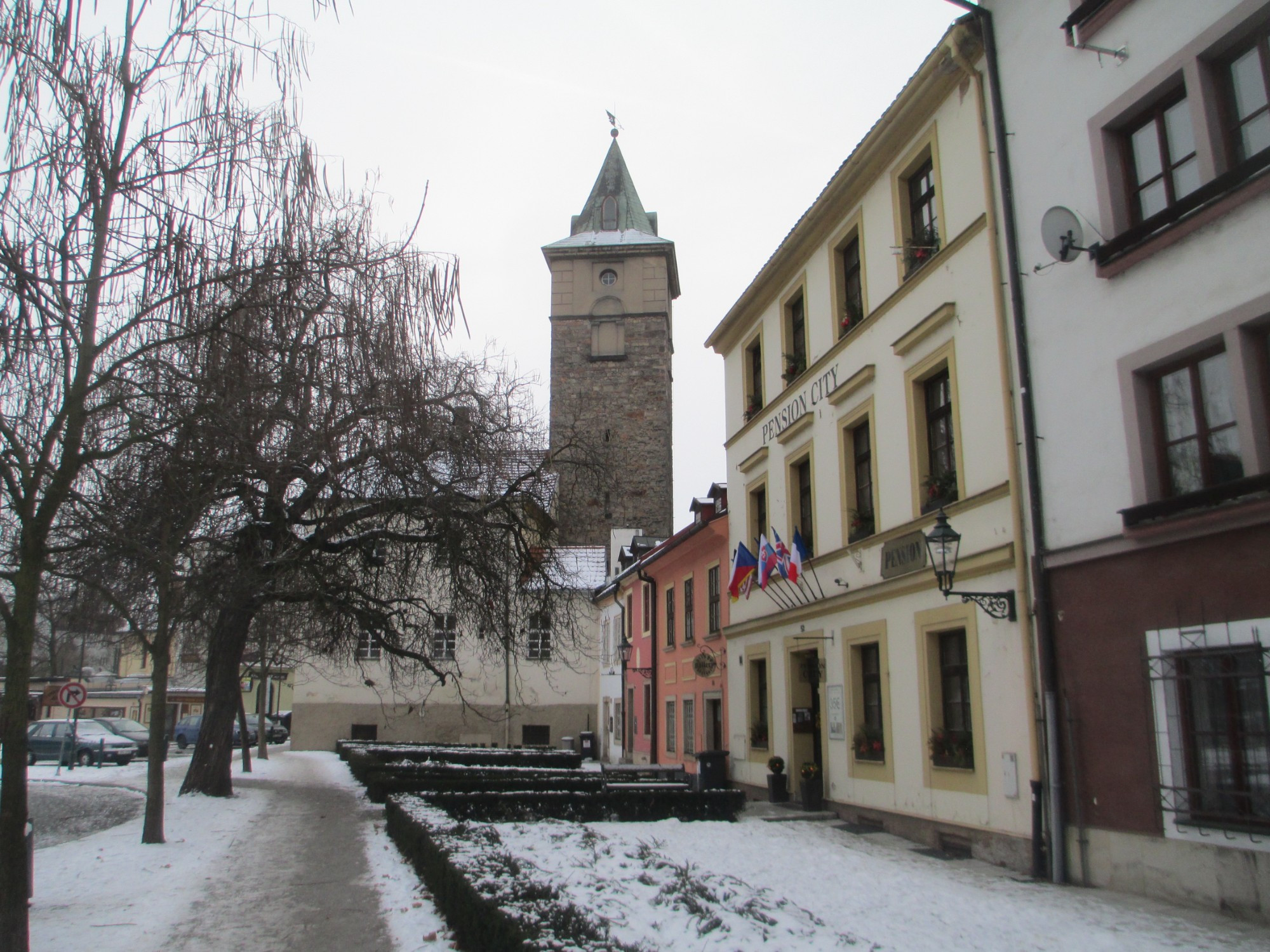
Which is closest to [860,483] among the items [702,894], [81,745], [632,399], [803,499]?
[803,499]

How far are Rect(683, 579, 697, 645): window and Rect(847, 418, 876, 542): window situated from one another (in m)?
9.95

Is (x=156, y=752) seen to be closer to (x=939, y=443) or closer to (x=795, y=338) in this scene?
(x=939, y=443)

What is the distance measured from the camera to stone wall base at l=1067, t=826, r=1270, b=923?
25.1ft

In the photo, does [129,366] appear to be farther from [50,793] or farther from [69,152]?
[50,793]

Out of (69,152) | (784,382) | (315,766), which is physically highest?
(784,382)

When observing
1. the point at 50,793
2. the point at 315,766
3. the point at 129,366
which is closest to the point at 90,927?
the point at 129,366

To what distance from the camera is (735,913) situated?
7.21m

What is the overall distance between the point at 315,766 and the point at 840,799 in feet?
62.5

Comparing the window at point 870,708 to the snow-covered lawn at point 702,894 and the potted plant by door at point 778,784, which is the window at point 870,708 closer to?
the snow-covered lawn at point 702,894

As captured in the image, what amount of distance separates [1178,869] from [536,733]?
33780 millimetres

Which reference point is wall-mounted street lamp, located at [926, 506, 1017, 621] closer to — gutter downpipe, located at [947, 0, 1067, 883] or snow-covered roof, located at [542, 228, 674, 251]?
gutter downpipe, located at [947, 0, 1067, 883]

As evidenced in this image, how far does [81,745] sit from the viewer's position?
3297 cm

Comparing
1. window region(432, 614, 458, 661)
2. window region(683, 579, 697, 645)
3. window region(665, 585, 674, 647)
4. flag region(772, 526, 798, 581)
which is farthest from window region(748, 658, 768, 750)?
window region(665, 585, 674, 647)

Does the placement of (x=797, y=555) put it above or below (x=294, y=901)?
above
